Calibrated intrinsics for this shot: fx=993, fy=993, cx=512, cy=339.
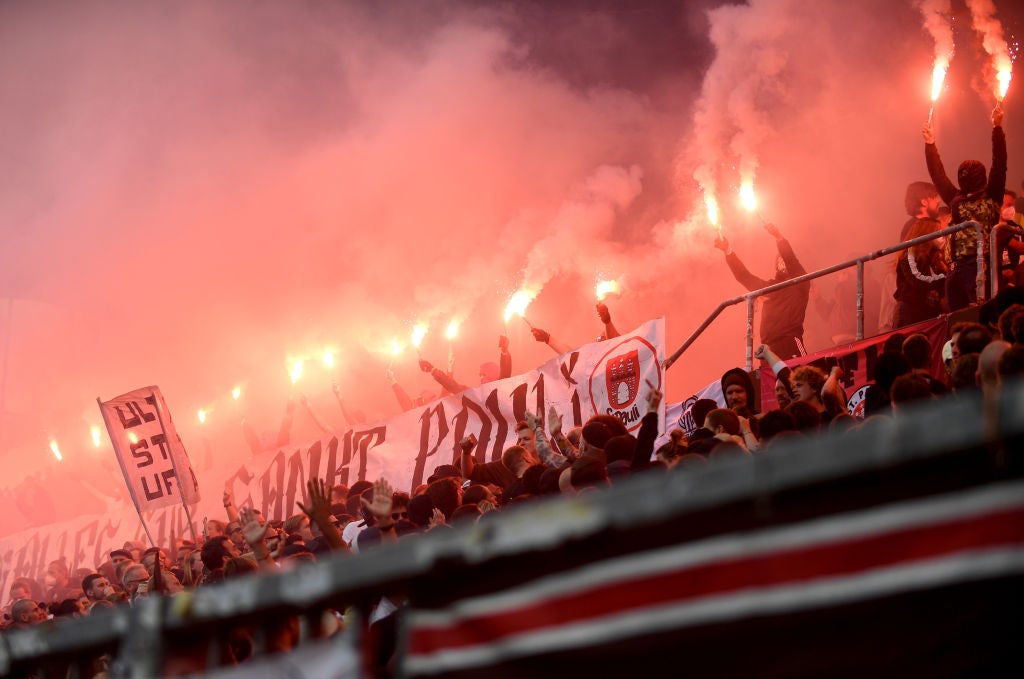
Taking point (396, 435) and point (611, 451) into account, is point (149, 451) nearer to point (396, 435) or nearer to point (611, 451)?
point (396, 435)

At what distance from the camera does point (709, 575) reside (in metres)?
1.32

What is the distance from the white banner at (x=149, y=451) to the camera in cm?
1038

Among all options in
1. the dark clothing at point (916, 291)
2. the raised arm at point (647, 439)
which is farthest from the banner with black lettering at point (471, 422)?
the raised arm at point (647, 439)

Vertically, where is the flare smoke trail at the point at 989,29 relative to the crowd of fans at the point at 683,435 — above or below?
above

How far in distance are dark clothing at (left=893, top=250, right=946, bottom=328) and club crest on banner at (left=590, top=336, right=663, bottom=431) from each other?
174 cm

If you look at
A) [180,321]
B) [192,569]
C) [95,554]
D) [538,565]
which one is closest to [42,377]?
[180,321]

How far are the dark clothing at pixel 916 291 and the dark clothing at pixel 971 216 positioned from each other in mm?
426

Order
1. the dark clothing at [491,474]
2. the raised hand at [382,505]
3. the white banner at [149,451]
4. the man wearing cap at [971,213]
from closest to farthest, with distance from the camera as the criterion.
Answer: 1. the raised hand at [382,505]
2. the man wearing cap at [971,213]
3. the dark clothing at [491,474]
4. the white banner at [149,451]

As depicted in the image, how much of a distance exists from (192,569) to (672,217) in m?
9.72

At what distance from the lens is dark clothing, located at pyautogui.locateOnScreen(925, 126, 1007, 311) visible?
6.29 meters

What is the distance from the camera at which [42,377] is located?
2697 cm

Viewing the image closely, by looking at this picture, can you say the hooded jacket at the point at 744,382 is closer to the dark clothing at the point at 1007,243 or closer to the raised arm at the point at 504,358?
the dark clothing at the point at 1007,243

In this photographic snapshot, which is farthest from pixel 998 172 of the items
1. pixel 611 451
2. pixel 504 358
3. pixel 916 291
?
pixel 504 358

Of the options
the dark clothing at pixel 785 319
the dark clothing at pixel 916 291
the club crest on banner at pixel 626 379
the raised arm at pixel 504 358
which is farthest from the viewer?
the raised arm at pixel 504 358
